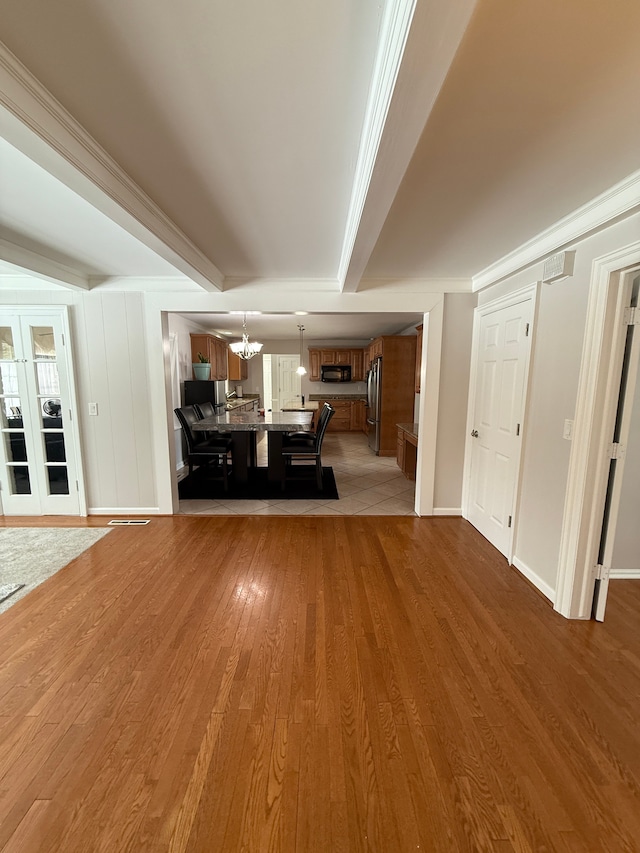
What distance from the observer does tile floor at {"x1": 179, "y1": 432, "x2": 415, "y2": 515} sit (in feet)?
12.7

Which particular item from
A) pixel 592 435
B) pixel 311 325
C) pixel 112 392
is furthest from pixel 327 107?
pixel 311 325

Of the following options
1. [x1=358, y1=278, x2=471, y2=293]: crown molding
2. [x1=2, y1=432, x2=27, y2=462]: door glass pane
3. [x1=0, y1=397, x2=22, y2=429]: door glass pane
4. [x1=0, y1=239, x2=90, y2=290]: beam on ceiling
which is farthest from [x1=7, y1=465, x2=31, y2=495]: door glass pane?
[x1=358, y1=278, x2=471, y2=293]: crown molding

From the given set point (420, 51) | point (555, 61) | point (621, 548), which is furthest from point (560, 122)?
point (621, 548)

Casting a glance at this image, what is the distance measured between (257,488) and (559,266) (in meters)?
3.81

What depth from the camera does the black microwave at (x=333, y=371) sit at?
8547 millimetres

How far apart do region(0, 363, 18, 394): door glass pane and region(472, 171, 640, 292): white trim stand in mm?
4702

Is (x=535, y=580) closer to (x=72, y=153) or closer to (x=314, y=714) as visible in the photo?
(x=314, y=714)

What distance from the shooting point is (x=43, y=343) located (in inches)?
138

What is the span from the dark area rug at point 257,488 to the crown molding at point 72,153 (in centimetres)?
292

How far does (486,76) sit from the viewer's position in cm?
112

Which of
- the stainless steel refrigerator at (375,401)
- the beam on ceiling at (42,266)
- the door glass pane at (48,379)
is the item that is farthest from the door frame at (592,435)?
the door glass pane at (48,379)

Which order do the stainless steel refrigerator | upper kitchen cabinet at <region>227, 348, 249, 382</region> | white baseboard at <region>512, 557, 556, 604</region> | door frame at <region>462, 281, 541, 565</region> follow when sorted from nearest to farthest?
white baseboard at <region>512, 557, 556, 604</region>
door frame at <region>462, 281, 541, 565</region>
the stainless steel refrigerator
upper kitchen cabinet at <region>227, 348, 249, 382</region>

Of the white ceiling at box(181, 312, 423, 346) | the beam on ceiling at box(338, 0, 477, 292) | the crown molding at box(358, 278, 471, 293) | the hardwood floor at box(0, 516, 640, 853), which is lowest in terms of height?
the hardwood floor at box(0, 516, 640, 853)

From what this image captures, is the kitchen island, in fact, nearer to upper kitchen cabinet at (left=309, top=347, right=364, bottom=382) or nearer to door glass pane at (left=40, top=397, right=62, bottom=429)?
door glass pane at (left=40, top=397, right=62, bottom=429)
